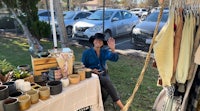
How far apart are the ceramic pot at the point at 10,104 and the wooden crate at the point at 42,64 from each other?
2.06ft

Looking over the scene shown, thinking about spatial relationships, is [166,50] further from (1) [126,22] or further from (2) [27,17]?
(1) [126,22]

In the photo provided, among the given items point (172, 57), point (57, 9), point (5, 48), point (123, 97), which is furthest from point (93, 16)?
point (172, 57)

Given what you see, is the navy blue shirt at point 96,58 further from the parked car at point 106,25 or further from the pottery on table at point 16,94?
the parked car at point 106,25

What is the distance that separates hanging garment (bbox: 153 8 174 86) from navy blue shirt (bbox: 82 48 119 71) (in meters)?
1.39

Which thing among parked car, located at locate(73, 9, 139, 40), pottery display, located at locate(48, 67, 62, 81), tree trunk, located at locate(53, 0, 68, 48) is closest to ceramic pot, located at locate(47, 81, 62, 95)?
pottery display, located at locate(48, 67, 62, 81)

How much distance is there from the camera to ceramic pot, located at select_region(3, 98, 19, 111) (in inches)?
71.5

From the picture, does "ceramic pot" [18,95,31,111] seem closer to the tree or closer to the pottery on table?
the pottery on table

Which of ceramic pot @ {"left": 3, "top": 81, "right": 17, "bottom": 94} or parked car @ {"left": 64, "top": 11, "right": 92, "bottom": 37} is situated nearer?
ceramic pot @ {"left": 3, "top": 81, "right": 17, "bottom": 94}

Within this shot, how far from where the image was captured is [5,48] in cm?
823

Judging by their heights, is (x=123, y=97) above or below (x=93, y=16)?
below

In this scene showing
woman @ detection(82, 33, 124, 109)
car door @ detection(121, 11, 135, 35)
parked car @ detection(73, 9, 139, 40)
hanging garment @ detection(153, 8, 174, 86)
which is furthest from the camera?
car door @ detection(121, 11, 135, 35)

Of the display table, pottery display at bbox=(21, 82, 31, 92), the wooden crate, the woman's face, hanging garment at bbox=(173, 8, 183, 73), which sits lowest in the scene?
the display table

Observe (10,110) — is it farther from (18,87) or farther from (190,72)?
(190,72)

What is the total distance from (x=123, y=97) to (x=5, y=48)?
19.4 ft
